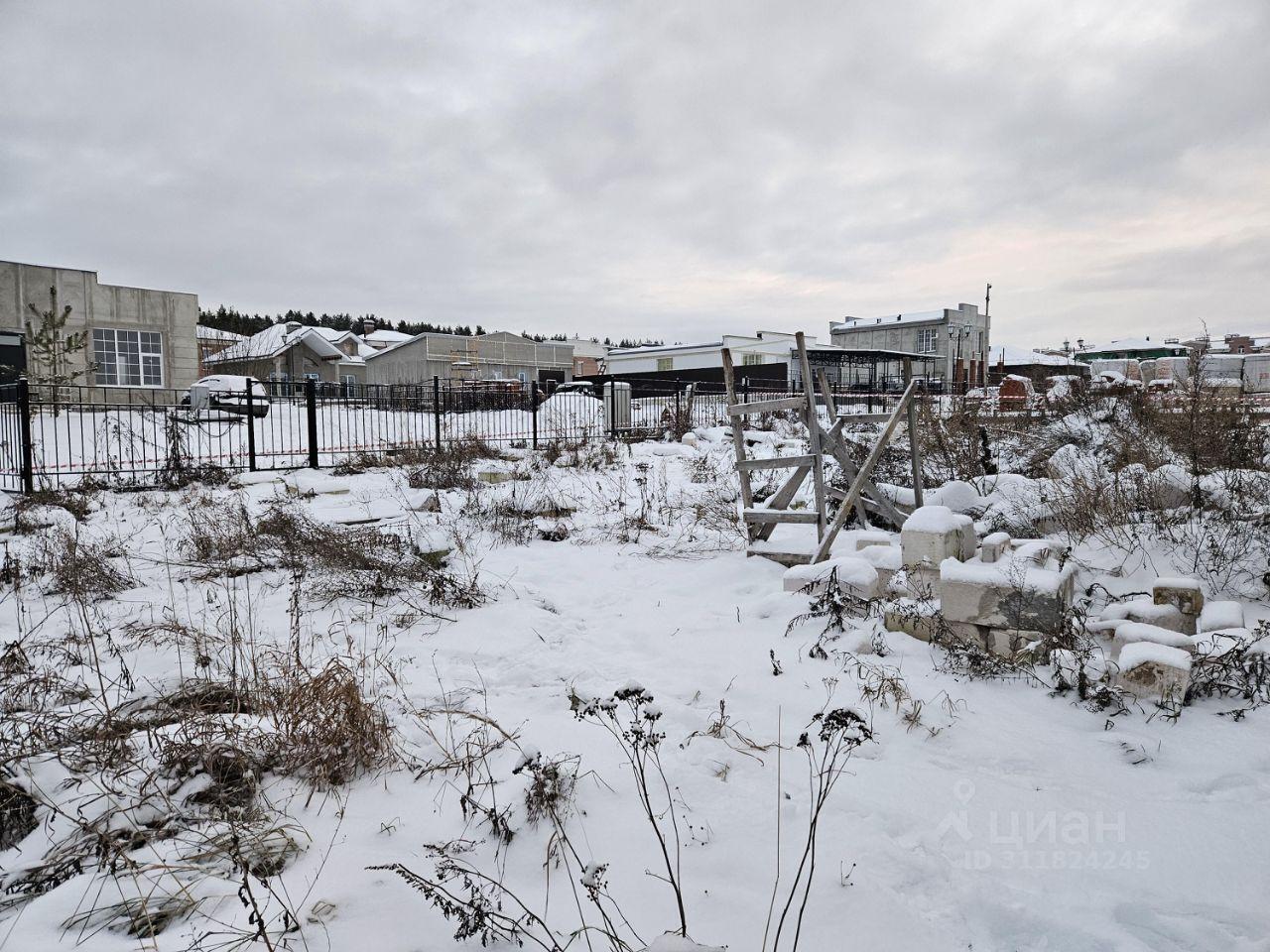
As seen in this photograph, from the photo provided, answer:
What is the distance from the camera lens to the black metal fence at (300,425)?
11.2 meters

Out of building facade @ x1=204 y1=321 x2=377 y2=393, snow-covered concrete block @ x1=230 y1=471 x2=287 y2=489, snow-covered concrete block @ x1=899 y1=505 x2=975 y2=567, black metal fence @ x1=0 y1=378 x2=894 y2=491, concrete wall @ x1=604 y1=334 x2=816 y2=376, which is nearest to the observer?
snow-covered concrete block @ x1=899 y1=505 x2=975 y2=567

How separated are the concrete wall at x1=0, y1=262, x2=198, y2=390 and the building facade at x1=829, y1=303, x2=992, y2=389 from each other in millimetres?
43199

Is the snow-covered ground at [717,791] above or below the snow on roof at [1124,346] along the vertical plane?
below

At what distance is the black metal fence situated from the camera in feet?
36.8

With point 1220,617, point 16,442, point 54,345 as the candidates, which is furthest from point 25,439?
point 54,345

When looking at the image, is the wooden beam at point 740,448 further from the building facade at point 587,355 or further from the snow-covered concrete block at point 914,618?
the building facade at point 587,355

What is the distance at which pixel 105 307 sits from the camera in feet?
83.0

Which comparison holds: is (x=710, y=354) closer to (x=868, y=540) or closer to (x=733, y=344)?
(x=733, y=344)

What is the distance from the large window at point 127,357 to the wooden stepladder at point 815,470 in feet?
91.8

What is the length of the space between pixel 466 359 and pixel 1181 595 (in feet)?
154

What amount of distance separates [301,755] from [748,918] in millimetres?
1870

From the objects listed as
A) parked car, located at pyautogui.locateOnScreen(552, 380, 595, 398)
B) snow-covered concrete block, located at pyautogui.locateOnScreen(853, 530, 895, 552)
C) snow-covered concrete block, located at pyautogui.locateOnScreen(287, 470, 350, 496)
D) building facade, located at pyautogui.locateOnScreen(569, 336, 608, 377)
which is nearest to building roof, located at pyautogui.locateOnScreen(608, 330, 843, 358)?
building facade, located at pyautogui.locateOnScreen(569, 336, 608, 377)

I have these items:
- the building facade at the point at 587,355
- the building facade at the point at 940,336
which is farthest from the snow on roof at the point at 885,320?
the building facade at the point at 587,355

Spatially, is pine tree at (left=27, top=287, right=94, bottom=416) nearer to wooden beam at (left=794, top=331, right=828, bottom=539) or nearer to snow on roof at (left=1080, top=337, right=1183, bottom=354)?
wooden beam at (left=794, top=331, right=828, bottom=539)
